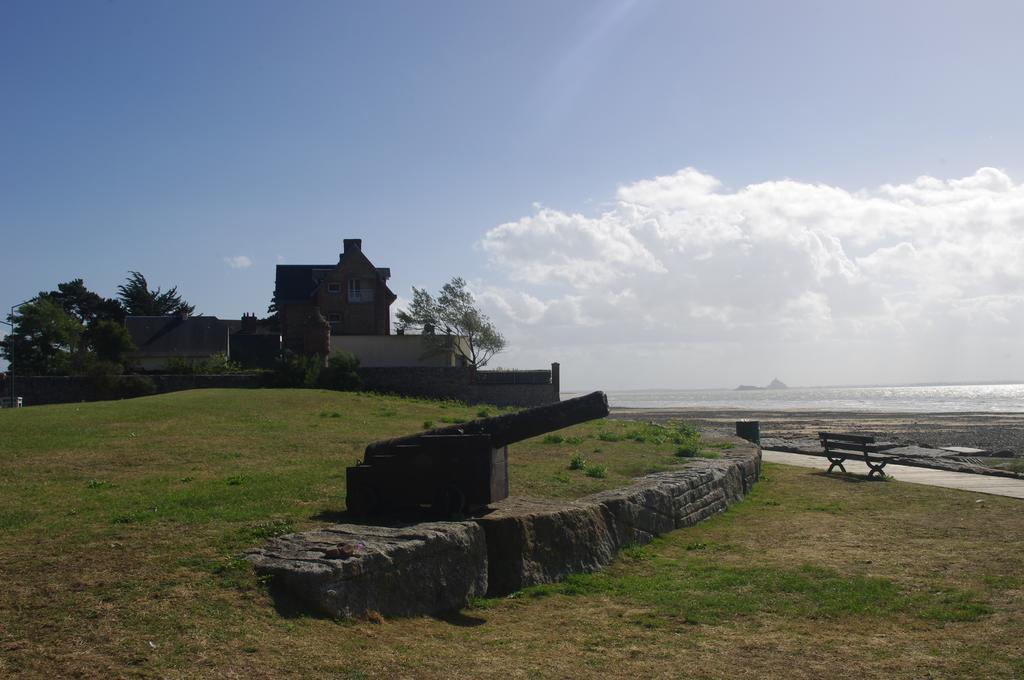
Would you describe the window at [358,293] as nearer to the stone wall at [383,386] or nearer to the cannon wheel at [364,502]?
the stone wall at [383,386]

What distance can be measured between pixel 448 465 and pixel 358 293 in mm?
40501

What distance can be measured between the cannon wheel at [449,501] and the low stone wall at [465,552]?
30 centimetres

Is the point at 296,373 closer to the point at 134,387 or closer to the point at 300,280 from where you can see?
the point at 134,387

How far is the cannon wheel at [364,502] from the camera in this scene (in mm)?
8961

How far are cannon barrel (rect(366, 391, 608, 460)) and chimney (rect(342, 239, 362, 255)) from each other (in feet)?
132

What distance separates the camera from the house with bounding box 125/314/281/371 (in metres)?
50.8

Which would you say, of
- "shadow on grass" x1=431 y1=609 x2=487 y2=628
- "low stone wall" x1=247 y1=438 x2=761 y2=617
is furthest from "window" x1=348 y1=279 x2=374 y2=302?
"shadow on grass" x1=431 y1=609 x2=487 y2=628

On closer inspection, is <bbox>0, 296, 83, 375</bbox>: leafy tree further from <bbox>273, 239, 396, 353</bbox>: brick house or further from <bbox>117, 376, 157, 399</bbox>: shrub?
<bbox>117, 376, 157, 399</bbox>: shrub

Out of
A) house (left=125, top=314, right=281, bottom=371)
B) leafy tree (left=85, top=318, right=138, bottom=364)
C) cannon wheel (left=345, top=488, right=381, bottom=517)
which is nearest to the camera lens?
cannon wheel (left=345, top=488, right=381, bottom=517)

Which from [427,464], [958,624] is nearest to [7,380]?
[427,464]

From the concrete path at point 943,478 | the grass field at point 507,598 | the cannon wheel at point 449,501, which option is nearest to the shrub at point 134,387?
the grass field at point 507,598

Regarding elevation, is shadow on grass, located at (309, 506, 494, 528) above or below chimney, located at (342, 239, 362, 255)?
below

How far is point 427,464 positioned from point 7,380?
97.1ft

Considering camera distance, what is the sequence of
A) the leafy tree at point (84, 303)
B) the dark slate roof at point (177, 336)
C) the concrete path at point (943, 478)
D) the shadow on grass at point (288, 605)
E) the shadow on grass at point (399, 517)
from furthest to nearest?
the leafy tree at point (84, 303)
the dark slate roof at point (177, 336)
the concrete path at point (943, 478)
the shadow on grass at point (399, 517)
the shadow on grass at point (288, 605)
